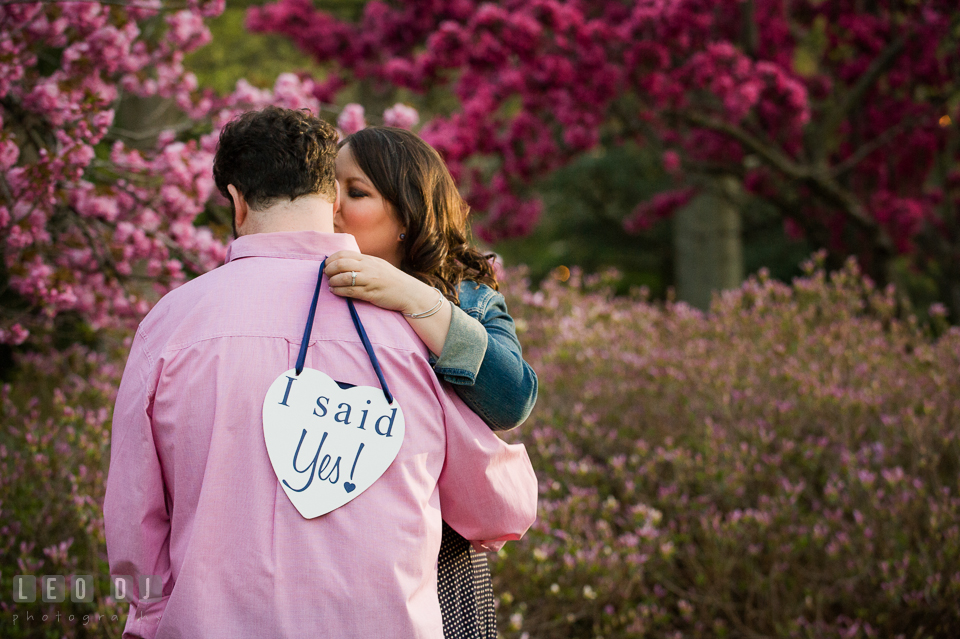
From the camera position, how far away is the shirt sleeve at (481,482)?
1381 mm

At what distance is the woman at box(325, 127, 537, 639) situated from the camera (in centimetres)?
140

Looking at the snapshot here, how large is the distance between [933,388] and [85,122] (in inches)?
153

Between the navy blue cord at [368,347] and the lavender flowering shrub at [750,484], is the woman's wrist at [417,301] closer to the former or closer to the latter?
the navy blue cord at [368,347]

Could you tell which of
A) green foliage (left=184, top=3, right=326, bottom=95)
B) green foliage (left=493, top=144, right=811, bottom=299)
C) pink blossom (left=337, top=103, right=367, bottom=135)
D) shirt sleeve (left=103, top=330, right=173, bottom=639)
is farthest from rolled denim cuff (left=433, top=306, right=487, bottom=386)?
green foliage (left=493, top=144, right=811, bottom=299)

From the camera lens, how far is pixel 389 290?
1.37 m

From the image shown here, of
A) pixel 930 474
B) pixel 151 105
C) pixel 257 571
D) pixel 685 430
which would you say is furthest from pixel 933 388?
pixel 151 105

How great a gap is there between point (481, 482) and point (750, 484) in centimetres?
247

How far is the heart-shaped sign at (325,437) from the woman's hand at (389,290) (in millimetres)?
153

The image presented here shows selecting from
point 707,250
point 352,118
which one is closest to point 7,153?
→ point 352,118

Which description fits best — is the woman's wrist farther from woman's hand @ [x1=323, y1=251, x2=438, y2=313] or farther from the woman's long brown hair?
the woman's long brown hair

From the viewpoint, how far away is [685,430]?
151 inches

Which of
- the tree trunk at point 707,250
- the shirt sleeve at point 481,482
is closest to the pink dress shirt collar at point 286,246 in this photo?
the shirt sleeve at point 481,482

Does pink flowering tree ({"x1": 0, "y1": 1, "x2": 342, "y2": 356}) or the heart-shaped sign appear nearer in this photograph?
the heart-shaped sign

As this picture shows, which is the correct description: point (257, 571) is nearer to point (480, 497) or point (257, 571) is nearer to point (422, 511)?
point (422, 511)
